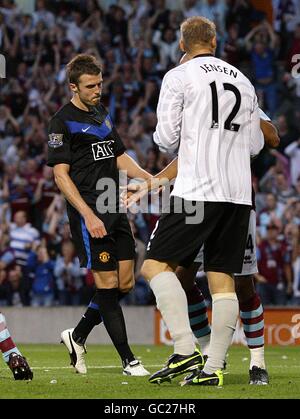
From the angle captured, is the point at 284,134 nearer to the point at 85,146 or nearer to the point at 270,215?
the point at 270,215

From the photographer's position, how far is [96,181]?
864 cm

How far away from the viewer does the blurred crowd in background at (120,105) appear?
16922mm

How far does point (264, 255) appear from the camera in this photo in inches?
647

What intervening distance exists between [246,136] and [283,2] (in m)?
13.9

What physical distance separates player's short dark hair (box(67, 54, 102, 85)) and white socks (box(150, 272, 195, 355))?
2.07 meters

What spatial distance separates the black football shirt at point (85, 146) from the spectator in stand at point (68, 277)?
27.3 feet

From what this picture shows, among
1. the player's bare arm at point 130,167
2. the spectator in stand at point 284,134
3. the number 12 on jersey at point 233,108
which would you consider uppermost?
the number 12 on jersey at point 233,108

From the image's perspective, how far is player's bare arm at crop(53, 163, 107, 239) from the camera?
324 inches

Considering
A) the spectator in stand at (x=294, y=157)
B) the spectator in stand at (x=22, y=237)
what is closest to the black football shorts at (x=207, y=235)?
the spectator in stand at (x=22, y=237)

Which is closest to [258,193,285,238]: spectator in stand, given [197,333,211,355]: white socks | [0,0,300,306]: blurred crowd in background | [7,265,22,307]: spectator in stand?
[0,0,300,306]: blurred crowd in background

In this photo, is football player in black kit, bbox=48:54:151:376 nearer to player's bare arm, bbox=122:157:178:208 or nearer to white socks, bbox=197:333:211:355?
white socks, bbox=197:333:211:355

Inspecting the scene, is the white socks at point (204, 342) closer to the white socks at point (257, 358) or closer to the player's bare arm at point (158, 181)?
the white socks at point (257, 358)

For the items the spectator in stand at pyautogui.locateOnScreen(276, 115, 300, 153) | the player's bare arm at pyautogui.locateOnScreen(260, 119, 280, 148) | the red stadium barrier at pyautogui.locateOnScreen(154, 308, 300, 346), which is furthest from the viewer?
the spectator in stand at pyautogui.locateOnScreen(276, 115, 300, 153)

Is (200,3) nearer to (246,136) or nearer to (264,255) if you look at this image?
(264,255)
